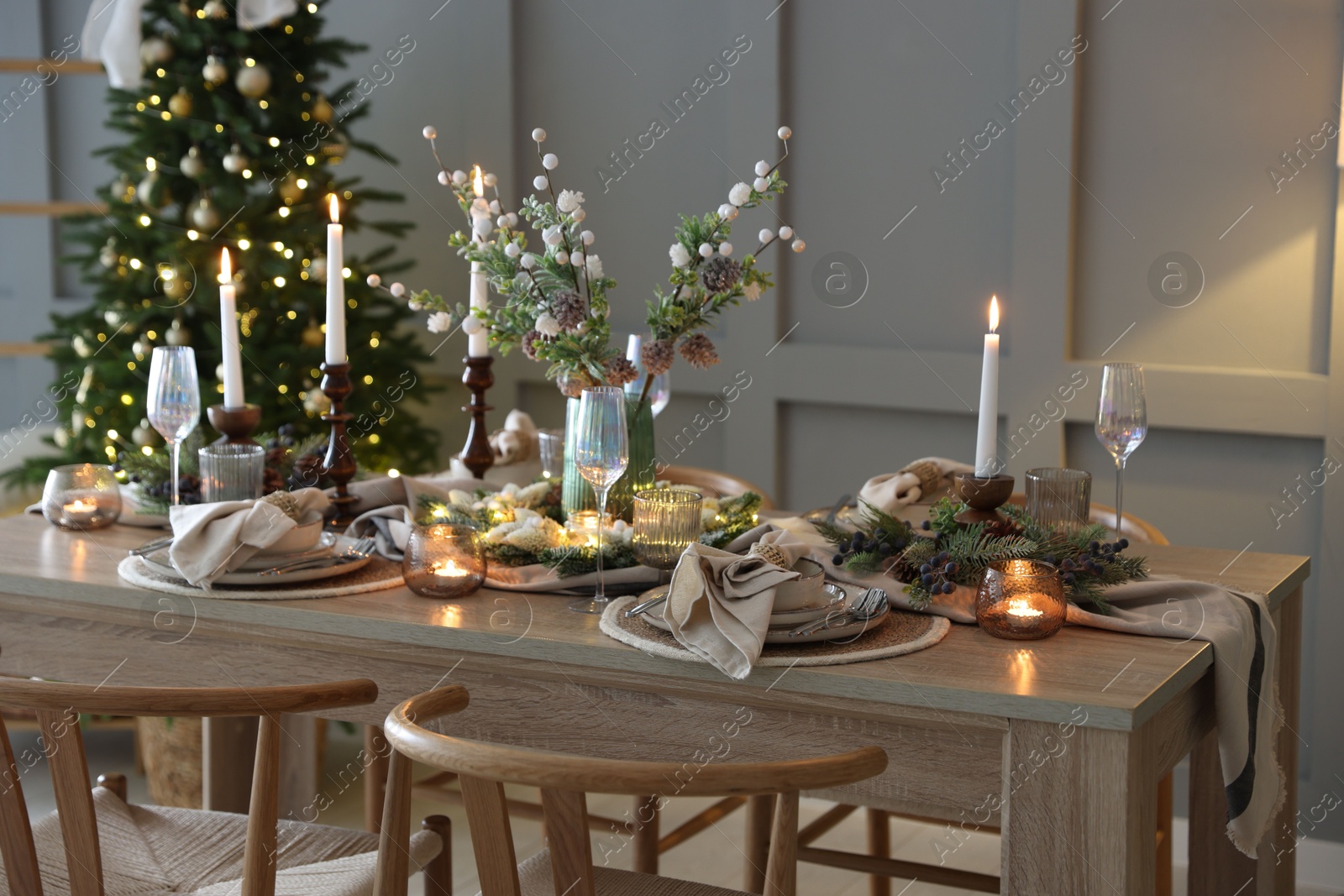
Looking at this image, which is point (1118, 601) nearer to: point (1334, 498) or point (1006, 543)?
point (1006, 543)

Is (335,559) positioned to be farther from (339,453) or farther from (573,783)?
(573,783)

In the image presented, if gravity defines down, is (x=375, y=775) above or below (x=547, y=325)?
below

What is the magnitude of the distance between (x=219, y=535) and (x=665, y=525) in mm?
571

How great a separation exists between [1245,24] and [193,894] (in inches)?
99.7

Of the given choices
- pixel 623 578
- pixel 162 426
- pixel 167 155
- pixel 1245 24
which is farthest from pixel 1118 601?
pixel 167 155

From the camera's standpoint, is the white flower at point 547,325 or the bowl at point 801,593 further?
the white flower at point 547,325

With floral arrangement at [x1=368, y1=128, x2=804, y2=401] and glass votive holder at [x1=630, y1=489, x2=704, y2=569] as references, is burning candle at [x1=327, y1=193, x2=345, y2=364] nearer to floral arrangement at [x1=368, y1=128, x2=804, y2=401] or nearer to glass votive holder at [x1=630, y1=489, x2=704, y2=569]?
floral arrangement at [x1=368, y1=128, x2=804, y2=401]

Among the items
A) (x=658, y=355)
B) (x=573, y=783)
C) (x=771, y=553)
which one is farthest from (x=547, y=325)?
(x=573, y=783)

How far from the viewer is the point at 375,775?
8.25 feet

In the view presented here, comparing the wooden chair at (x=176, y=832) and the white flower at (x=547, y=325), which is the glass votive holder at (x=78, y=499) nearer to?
the wooden chair at (x=176, y=832)

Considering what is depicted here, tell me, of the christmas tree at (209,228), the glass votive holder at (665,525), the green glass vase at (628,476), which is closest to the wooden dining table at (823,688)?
the glass votive holder at (665,525)

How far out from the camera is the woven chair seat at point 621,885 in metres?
1.54

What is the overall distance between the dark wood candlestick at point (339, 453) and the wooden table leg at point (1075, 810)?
1.09 meters

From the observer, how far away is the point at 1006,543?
5.40ft
